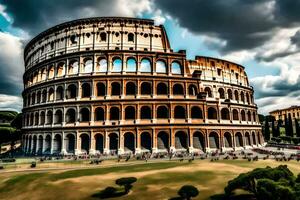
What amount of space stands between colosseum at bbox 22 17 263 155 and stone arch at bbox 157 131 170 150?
0.52ft

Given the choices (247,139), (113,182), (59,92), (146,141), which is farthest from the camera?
(247,139)

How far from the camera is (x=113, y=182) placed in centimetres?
1844

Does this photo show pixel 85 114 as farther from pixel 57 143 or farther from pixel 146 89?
pixel 146 89

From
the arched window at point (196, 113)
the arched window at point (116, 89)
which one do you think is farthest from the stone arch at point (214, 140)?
the arched window at point (116, 89)

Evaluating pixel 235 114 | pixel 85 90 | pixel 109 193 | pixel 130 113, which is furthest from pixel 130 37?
pixel 109 193

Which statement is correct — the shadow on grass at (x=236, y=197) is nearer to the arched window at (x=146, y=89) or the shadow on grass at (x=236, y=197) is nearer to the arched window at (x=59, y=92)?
the arched window at (x=146, y=89)

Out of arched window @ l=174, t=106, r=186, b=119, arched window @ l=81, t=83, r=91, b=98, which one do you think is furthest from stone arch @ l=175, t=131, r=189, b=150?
arched window @ l=81, t=83, r=91, b=98

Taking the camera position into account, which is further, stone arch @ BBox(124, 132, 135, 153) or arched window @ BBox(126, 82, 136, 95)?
arched window @ BBox(126, 82, 136, 95)

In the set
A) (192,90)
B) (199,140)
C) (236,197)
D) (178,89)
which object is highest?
(192,90)

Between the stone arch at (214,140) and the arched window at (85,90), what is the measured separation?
2221 cm

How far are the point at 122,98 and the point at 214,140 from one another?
17.9m

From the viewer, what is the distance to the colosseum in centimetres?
3656

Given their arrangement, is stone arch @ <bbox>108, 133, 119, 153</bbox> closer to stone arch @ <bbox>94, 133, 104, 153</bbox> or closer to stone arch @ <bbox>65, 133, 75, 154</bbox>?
stone arch @ <bbox>94, 133, 104, 153</bbox>

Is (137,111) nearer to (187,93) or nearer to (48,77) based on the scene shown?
(187,93)
